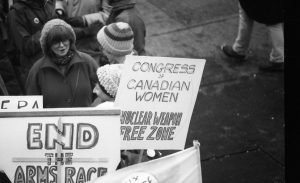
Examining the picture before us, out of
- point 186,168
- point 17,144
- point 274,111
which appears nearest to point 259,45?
point 274,111

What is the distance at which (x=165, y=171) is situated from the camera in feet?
12.2

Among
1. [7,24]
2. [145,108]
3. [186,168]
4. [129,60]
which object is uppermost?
[129,60]

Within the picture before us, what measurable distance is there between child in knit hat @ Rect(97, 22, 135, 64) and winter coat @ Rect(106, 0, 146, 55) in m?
0.73

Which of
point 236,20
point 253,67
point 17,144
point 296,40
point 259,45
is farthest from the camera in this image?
point 236,20

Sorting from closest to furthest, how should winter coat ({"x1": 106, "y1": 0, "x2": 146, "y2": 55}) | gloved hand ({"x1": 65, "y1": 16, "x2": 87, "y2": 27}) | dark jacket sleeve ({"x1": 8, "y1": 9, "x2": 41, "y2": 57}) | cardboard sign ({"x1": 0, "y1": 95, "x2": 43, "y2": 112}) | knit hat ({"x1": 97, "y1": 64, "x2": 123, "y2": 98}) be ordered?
Answer: cardboard sign ({"x1": 0, "y1": 95, "x2": 43, "y2": 112}) < knit hat ({"x1": 97, "y1": 64, "x2": 123, "y2": 98}) < dark jacket sleeve ({"x1": 8, "y1": 9, "x2": 41, "y2": 57}) < winter coat ({"x1": 106, "y1": 0, "x2": 146, "y2": 55}) < gloved hand ({"x1": 65, "y1": 16, "x2": 87, "y2": 27})

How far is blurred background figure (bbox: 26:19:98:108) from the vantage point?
4.74 metres

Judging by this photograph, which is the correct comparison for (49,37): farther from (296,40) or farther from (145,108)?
(296,40)

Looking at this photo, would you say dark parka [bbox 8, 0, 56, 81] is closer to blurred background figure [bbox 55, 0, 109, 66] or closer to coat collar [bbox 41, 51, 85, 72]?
blurred background figure [bbox 55, 0, 109, 66]

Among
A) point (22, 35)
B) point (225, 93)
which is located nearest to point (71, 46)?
point (22, 35)

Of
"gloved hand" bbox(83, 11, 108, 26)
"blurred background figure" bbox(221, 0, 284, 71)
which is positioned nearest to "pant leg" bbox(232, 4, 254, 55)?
"blurred background figure" bbox(221, 0, 284, 71)

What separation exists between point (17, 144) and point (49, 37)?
54.1 inches

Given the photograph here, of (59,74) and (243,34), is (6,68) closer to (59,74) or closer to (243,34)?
(59,74)

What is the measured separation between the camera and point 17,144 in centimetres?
358

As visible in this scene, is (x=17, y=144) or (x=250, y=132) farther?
(x=250, y=132)
